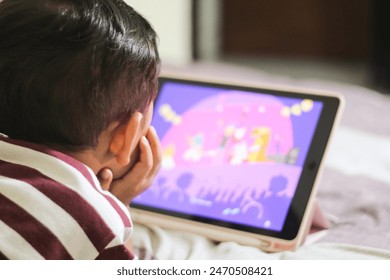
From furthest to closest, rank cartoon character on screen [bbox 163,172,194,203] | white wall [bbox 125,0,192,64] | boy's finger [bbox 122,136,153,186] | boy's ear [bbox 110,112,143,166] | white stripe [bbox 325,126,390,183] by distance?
white wall [bbox 125,0,192,64]
white stripe [bbox 325,126,390,183]
cartoon character on screen [bbox 163,172,194,203]
boy's finger [bbox 122,136,153,186]
boy's ear [bbox 110,112,143,166]

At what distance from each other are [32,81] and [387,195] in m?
0.65

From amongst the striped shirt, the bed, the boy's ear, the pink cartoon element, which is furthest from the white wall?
the striped shirt

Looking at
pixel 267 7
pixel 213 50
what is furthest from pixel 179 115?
pixel 267 7

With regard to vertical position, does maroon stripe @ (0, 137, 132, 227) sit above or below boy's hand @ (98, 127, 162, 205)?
above

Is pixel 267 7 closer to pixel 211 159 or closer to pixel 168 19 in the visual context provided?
pixel 168 19

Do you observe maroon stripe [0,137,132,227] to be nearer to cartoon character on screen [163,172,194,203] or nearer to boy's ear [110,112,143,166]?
boy's ear [110,112,143,166]

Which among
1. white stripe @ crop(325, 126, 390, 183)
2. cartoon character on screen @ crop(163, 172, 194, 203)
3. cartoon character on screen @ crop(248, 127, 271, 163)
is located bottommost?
white stripe @ crop(325, 126, 390, 183)

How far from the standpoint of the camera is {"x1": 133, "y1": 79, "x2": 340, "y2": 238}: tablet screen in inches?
35.4

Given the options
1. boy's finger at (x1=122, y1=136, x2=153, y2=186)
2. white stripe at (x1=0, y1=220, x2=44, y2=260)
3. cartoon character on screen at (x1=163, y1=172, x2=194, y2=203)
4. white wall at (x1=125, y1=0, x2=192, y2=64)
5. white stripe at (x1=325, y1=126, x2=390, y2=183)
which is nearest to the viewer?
white stripe at (x1=0, y1=220, x2=44, y2=260)

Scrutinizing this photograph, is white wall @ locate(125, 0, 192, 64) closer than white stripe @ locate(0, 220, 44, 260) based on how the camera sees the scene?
No

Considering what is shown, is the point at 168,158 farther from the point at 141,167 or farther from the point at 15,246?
the point at 15,246

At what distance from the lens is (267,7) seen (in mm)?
3340

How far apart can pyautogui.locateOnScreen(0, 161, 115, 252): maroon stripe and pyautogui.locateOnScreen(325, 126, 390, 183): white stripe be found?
0.64 meters

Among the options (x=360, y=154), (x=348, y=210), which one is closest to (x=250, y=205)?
(x=348, y=210)
